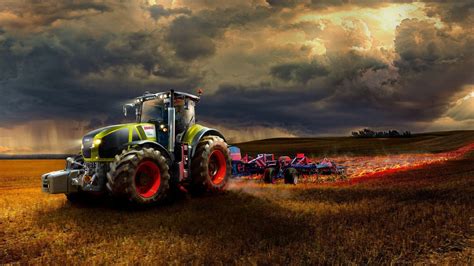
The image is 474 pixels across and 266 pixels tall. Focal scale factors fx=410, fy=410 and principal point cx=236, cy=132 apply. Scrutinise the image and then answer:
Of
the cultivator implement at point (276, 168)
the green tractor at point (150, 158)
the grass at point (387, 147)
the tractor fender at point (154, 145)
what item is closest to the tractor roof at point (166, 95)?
the green tractor at point (150, 158)

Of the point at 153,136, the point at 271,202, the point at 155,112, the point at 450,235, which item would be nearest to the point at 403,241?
the point at 450,235

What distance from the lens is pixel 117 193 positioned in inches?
394

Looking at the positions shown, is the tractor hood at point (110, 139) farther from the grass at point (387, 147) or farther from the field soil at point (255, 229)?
the grass at point (387, 147)

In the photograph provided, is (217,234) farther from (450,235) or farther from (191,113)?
(191,113)

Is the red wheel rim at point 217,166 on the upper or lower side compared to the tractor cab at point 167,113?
lower

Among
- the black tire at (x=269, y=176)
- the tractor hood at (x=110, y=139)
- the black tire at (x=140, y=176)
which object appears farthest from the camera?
the black tire at (x=269, y=176)

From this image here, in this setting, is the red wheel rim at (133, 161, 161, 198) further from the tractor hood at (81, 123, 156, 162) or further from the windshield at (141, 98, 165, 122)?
the windshield at (141, 98, 165, 122)

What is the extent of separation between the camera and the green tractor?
33.9 ft

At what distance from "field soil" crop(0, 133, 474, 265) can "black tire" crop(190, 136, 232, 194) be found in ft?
1.35

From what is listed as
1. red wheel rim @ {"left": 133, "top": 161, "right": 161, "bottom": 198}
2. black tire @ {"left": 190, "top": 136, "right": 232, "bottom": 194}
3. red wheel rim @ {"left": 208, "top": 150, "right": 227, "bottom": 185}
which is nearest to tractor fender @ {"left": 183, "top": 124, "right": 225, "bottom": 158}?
black tire @ {"left": 190, "top": 136, "right": 232, "bottom": 194}

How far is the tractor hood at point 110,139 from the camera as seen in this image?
421 inches

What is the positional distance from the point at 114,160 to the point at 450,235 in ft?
25.3

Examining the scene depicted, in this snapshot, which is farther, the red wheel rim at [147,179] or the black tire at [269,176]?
the black tire at [269,176]

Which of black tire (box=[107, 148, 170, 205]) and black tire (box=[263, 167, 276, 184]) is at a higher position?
black tire (box=[107, 148, 170, 205])
